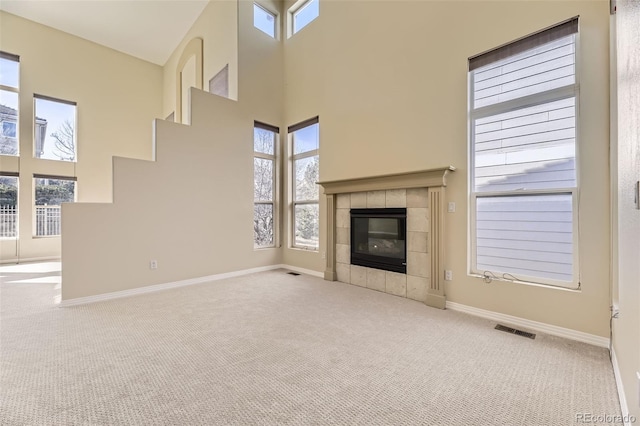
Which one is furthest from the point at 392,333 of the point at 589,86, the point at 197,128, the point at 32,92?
the point at 32,92

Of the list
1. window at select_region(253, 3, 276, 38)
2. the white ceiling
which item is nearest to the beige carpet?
window at select_region(253, 3, 276, 38)

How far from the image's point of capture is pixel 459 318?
9.37ft

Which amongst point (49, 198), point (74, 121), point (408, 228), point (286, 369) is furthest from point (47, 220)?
point (408, 228)

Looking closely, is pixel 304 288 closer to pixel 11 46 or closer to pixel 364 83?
pixel 364 83

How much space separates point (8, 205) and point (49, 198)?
2.02 feet

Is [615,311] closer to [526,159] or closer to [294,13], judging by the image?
[526,159]

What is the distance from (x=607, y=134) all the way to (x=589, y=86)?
457mm

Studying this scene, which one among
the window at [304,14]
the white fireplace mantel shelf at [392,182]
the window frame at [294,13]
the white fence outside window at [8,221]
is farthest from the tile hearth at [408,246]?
the white fence outside window at [8,221]

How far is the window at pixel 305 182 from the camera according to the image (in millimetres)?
4969

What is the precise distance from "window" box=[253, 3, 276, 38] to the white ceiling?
1.28 m

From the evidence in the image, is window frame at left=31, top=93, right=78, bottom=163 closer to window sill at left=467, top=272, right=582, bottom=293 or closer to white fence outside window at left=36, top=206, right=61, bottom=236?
white fence outside window at left=36, top=206, right=61, bottom=236

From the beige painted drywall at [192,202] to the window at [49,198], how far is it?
3.95 m

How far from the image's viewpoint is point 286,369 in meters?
1.92

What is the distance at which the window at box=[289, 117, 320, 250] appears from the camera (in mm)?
4969
